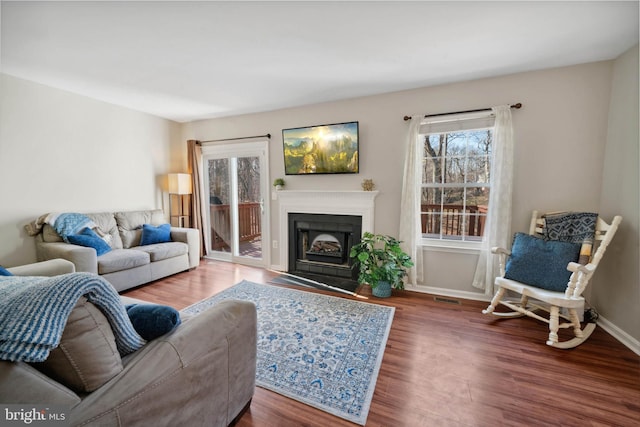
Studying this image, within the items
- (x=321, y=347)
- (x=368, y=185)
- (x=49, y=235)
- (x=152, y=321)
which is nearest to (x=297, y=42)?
(x=368, y=185)

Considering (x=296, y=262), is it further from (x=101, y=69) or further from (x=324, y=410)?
(x=101, y=69)

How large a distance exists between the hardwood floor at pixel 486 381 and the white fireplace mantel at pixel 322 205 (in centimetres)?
134

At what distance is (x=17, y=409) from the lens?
0.66m

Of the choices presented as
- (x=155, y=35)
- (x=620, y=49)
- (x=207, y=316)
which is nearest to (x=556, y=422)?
(x=207, y=316)

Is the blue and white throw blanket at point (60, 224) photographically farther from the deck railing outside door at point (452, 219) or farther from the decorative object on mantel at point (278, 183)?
the deck railing outside door at point (452, 219)

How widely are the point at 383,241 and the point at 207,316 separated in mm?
2446

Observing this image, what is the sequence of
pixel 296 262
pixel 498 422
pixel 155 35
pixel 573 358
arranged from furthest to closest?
pixel 296 262 < pixel 155 35 < pixel 573 358 < pixel 498 422

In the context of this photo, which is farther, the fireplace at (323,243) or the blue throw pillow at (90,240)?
the fireplace at (323,243)

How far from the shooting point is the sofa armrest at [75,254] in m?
2.56

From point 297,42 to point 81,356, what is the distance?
2304 millimetres

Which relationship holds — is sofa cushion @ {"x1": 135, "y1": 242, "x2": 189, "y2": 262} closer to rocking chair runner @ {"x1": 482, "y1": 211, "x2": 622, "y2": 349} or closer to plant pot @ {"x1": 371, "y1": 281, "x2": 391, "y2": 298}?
plant pot @ {"x1": 371, "y1": 281, "x2": 391, "y2": 298}

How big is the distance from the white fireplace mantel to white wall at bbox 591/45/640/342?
2106 mm

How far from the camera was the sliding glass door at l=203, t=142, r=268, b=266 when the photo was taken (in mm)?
4062

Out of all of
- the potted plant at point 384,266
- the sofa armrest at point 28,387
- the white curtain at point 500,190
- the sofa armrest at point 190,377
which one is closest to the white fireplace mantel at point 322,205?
the potted plant at point 384,266
